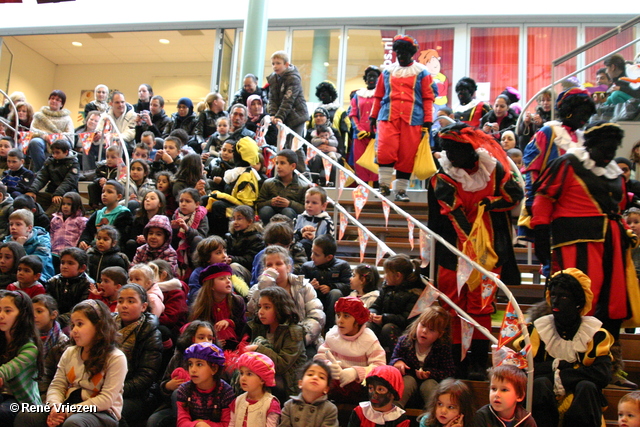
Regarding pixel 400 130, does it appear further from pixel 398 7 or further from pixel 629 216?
pixel 398 7

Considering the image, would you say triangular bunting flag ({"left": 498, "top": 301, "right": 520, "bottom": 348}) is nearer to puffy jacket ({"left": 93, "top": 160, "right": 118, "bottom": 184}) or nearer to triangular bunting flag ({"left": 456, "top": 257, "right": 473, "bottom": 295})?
triangular bunting flag ({"left": 456, "top": 257, "right": 473, "bottom": 295})

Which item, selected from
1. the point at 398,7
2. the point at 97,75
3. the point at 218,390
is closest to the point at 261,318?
the point at 218,390

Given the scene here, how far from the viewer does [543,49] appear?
1523 cm

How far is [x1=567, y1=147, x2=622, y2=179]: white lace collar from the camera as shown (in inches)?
197

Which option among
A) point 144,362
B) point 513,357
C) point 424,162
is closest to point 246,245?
point 144,362

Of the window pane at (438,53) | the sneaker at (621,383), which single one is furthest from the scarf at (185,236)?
the window pane at (438,53)

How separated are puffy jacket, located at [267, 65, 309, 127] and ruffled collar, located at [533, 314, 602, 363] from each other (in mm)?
5828

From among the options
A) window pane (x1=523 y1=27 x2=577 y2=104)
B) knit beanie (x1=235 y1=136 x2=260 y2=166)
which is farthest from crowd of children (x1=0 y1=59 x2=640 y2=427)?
window pane (x1=523 y1=27 x2=577 y2=104)

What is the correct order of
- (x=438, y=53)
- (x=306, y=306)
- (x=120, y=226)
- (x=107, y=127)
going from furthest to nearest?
(x=438, y=53) → (x=107, y=127) → (x=120, y=226) → (x=306, y=306)

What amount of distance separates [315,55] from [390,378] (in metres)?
13.0

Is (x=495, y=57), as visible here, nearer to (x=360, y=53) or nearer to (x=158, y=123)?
(x=360, y=53)

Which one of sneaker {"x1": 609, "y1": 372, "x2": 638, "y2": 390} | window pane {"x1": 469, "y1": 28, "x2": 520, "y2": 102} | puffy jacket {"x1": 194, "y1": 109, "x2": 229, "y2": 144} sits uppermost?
window pane {"x1": 469, "y1": 28, "x2": 520, "y2": 102}

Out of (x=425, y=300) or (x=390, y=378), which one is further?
(x=425, y=300)

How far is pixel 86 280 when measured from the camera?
606cm
